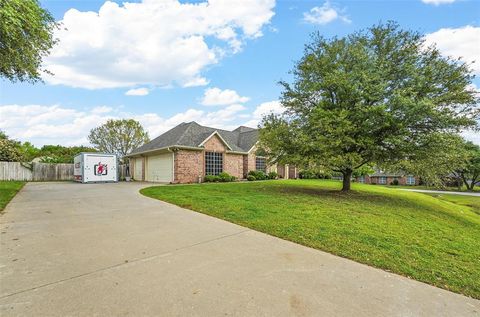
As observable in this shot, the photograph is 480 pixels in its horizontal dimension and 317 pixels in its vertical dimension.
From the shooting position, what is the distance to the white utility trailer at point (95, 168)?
17.5 m

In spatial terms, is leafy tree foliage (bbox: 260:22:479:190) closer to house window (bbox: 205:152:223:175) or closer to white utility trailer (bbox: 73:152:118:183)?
house window (bbox: 205:152:223:175)

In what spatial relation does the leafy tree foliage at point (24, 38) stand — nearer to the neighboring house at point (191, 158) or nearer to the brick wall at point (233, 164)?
the neighboring house at point (191, 158)

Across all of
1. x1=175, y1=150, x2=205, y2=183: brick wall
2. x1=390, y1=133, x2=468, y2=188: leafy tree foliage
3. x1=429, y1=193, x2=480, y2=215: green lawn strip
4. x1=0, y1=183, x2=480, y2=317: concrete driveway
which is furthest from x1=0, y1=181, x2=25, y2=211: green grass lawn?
x1=429, y1=193, x2=480, y2=215: green lawn strip

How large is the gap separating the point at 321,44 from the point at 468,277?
1138 centimetres

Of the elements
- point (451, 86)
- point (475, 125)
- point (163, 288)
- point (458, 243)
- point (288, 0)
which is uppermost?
point (288, 0)

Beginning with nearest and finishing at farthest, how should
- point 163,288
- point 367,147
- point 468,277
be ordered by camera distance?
point 163,288 → point 468,277 → point 367,147

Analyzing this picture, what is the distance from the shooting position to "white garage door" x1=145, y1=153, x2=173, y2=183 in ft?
60.5

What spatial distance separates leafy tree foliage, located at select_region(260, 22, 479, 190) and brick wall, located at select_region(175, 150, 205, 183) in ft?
27.8

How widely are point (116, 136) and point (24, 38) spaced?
3088cm

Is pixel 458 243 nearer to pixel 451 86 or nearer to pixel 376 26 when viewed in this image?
pixel 451 86

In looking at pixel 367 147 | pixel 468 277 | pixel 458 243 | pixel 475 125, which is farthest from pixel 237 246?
pixel 475 125

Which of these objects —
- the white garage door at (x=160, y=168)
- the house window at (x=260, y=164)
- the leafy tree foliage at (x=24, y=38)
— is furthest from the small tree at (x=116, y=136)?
the leafy tree foliage at (x=24, y=38)

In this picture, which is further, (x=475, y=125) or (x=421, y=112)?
(x=475, y=125)

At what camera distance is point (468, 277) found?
323cm
